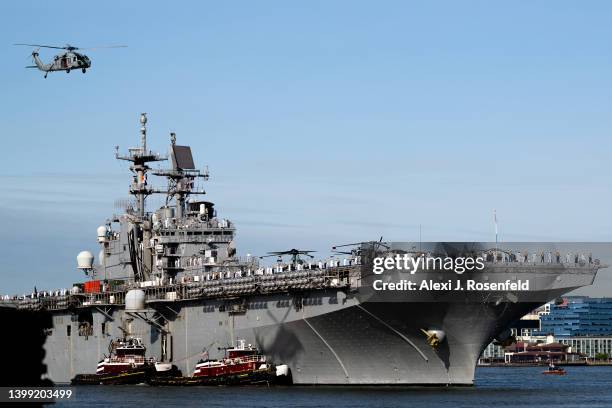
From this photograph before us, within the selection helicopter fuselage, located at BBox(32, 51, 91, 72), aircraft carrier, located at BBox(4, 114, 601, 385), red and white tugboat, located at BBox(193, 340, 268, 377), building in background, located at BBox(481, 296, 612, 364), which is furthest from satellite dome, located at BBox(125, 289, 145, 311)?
building in background, located at BBox(481, 296, 612, 364)

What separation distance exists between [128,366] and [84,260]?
37.3 feet

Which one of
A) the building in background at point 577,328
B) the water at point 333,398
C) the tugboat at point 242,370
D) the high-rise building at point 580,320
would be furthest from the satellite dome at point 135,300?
the high-rise building at point 580,320

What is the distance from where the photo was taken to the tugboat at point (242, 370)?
43.6m

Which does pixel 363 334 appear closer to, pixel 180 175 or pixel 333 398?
pixel 333 398

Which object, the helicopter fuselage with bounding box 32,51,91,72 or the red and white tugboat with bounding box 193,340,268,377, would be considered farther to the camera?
the red and white tugboat with bounding box 193,340,268,377

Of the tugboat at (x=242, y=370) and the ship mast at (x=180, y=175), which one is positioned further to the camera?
the ship mast at (x=180, y=175)

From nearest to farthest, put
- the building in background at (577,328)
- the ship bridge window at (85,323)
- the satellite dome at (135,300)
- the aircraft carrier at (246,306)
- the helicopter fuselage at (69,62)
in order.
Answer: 1. the helicopter fuselage at (69,62)
2. the aircraft carrier at (246,306)
3. the satellite dome at (135,300)
4. the ship bridge window at (85,323)
5. the building in background at (577,328)

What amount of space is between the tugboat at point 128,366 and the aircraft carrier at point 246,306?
0.85 m

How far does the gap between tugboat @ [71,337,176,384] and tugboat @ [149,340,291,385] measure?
377cm

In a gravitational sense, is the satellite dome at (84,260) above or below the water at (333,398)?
above

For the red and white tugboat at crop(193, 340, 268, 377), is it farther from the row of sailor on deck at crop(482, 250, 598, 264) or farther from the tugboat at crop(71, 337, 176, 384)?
the row of sailor on deck at crop(482, 250, 598, 264)

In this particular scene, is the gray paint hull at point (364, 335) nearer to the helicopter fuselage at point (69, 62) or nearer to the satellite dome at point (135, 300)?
the satellite dome at point (135, 300)

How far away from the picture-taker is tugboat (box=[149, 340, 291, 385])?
43.6 meters

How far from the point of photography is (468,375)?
41.2 meters
